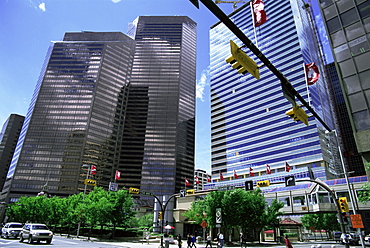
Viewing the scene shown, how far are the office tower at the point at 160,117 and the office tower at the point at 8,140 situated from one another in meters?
88.4

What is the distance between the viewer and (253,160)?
113188 mm

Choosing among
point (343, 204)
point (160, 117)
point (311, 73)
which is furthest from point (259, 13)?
point (160, 117)

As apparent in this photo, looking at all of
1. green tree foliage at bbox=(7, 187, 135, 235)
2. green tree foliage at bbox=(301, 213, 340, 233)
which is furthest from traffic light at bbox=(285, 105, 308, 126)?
green tree foliage at bbox=(301, 213, 340, 233)

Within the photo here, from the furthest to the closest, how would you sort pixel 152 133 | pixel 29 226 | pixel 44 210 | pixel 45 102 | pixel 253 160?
pixel 152 133, pixel 45 102, pixel 253 160, pixel 44 210, pixel 29 226

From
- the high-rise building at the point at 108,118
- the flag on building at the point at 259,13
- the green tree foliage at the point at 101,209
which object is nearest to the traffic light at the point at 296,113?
the flag on building at the point at 259,13

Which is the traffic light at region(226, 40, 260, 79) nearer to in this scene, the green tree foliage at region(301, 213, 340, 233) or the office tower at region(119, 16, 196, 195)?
the green tree foliage at region(301, 213, 340, 233)

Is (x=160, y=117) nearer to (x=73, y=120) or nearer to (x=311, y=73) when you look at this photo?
(x=73, y=120)

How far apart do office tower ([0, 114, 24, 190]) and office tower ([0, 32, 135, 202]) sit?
43946 millimetres

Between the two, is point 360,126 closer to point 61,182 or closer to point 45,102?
point 61,182

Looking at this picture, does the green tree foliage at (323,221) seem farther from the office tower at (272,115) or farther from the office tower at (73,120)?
the office tower at (73,120)

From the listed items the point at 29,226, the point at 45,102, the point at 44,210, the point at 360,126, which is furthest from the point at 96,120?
the point at 360,126

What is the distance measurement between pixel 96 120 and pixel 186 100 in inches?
2760

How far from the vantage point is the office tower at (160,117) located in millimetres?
153875

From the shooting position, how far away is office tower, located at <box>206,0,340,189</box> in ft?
312
